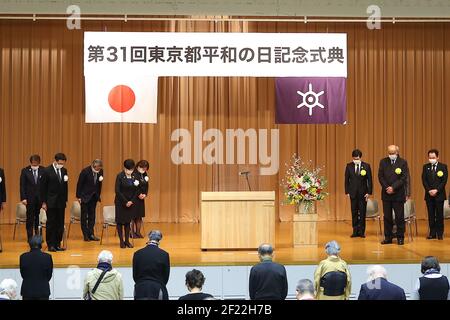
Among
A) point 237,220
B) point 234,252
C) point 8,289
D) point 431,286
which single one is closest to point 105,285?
point 8,289

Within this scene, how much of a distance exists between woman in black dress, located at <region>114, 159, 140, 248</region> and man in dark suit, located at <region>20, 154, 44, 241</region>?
1.22m

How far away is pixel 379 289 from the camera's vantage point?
6.86 meters

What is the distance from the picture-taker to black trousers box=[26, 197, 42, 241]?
1183 cm

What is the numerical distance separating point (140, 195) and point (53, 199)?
133 cm

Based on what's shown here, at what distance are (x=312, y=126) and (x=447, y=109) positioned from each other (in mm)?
2901

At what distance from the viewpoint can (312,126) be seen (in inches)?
643

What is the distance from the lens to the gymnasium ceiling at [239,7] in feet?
46.1

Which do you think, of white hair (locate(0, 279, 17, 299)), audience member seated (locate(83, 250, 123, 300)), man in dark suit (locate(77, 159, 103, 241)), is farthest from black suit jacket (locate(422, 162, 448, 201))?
white hair (locate(0, 279, 17, 299))

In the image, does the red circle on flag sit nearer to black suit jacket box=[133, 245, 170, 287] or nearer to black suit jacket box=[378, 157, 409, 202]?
black suit jacket box=[378, 157, 409, 202]

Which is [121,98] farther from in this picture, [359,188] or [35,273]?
[35,273]

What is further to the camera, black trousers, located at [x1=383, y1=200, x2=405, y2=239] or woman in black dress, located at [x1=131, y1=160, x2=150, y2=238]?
black trousers, located at [x1=383, y1=200, x2=405, y2=239]

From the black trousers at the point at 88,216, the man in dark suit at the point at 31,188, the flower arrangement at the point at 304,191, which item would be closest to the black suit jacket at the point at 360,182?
the flower arrangement at the point at 304,191

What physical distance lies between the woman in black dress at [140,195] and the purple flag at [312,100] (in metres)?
2.63
